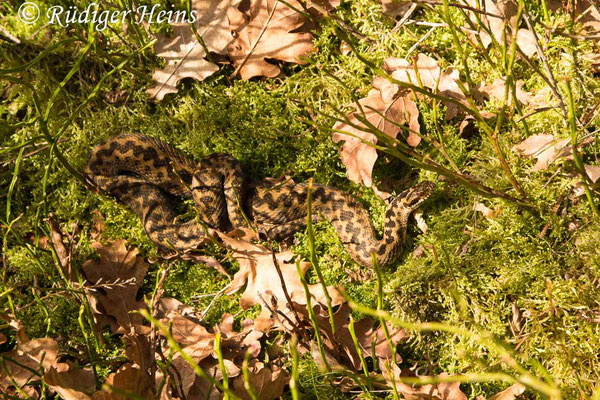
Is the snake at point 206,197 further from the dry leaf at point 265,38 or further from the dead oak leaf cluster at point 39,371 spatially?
the dead oak leaf cluster at point 39,371

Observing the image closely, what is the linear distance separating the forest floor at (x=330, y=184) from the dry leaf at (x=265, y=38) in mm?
24

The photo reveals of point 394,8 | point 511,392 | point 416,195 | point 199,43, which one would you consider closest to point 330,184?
point 416,195

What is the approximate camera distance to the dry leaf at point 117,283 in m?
4.95

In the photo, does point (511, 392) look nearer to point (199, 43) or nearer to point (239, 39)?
point (239, 39)

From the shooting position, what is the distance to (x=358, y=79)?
18.1 ft

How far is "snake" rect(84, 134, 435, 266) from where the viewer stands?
18.2ft

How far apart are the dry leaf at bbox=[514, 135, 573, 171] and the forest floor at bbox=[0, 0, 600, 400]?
14 millimetres

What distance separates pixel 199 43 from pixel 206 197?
1.69 m

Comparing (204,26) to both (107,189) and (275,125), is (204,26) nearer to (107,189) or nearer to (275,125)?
(275,125)

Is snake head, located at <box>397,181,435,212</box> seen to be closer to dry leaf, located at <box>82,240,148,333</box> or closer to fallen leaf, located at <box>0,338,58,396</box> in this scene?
dry leaf, located at <box>82,240,148,333</box>

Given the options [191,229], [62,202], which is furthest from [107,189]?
[191,229]

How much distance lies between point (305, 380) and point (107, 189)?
3.13 m

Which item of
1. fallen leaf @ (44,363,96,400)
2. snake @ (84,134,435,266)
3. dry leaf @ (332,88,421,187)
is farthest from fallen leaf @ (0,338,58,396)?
dry leaf @ (332,88,421,187)

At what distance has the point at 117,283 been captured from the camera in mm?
5082
